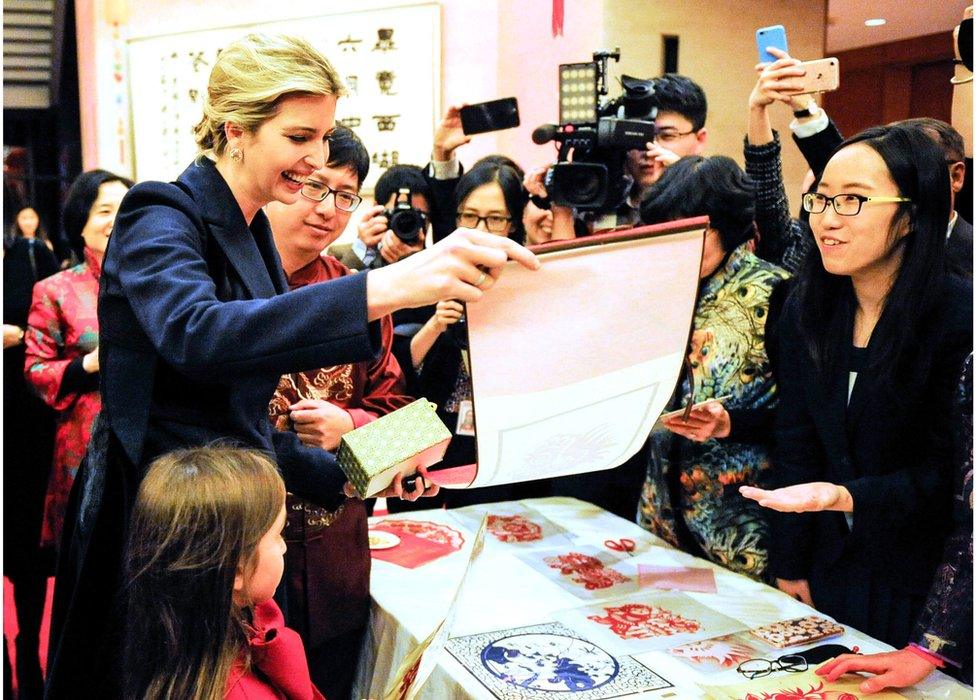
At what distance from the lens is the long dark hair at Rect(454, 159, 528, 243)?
2273 mm

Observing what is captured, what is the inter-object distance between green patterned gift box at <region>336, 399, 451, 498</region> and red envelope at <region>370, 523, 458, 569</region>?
63 cm

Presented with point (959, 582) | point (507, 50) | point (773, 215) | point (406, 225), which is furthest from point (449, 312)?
point (507, 50)

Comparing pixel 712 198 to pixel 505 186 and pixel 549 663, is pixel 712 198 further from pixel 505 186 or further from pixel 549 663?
pixel 549 663

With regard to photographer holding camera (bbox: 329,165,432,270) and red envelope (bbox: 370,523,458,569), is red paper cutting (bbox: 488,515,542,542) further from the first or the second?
photographer holding camera (bbox: 329,165,432,270)

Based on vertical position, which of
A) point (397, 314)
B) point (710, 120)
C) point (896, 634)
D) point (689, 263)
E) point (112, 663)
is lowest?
point (896, 634)

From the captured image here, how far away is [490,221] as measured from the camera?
2268 mm

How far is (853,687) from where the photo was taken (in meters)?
1.19

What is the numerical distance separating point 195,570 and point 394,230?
58.4 inches

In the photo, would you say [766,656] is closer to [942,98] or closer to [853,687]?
[853,687]

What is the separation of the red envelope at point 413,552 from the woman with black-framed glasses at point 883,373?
682mm

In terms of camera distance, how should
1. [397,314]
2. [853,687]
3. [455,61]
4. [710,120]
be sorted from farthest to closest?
1. [455,61]
2. [710,120]
3. [397,314]
4. [853,687]

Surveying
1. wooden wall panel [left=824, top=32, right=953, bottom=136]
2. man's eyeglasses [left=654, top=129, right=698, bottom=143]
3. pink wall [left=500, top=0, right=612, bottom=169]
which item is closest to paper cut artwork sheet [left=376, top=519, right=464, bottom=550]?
man's eyeglasses [left=654, top=129, right=698, bottom=143]

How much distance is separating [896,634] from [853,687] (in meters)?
0.32

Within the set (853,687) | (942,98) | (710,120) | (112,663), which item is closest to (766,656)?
(853,687)
